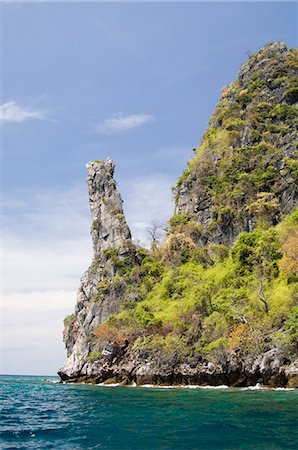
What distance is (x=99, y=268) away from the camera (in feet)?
220

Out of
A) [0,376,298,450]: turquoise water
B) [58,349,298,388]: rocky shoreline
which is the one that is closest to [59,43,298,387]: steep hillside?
[58,349,298,388]: rocky shoreline

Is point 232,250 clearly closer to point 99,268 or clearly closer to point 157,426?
point 99,268

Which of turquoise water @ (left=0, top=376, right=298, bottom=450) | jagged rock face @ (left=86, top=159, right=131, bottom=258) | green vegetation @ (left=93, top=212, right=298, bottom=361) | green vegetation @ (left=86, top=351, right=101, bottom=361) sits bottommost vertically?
turquoise water @ (left=0, top=376, right=298, bottom=450)

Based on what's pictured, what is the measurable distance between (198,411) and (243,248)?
32761 mm

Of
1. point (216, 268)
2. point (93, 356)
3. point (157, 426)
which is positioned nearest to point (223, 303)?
point (216, 268)

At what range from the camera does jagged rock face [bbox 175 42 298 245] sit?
60.5 m

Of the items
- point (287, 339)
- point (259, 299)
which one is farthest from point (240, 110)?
point (287, 339)

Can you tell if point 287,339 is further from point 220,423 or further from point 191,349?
point 220,423

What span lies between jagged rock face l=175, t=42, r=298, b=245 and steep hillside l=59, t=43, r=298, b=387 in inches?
7.2

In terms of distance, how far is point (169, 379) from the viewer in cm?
4297

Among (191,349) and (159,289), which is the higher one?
(159,289)

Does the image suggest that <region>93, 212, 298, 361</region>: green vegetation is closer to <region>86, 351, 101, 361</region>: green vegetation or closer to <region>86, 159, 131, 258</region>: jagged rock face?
<region>86, 351, 101, 361</region>: green vegetation

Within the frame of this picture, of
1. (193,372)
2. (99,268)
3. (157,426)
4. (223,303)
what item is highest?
(99,268)

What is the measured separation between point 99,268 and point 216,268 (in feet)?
67.3
